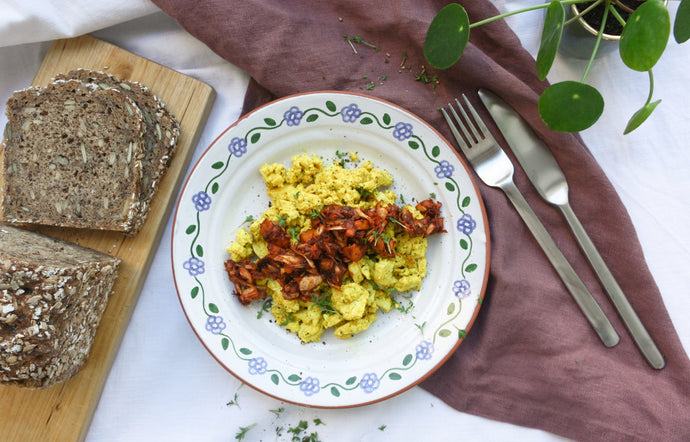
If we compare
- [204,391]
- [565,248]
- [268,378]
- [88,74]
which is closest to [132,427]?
[204,391]

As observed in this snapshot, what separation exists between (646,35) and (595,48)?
9.0 inches

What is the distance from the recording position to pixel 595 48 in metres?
2.06

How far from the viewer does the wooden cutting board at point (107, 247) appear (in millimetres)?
2643

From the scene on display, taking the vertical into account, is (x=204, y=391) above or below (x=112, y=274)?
below

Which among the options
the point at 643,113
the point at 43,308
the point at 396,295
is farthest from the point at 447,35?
the point at 43,308

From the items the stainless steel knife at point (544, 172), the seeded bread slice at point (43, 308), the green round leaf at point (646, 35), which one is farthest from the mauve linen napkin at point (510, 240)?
the seeded bread slice at point (43, 308)

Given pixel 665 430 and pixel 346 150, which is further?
pixel 346 150

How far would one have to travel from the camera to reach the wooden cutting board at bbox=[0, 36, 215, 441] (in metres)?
2.64

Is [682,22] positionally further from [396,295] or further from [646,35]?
[396,295]

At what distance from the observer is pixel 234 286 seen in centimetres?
268

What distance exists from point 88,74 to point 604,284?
2918 millimetres

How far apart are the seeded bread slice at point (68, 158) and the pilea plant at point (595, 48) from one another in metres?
1.63

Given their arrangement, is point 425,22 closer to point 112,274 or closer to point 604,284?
point 604,284

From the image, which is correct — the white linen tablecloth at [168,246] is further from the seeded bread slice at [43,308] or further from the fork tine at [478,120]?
the fork tine at [478,120]
